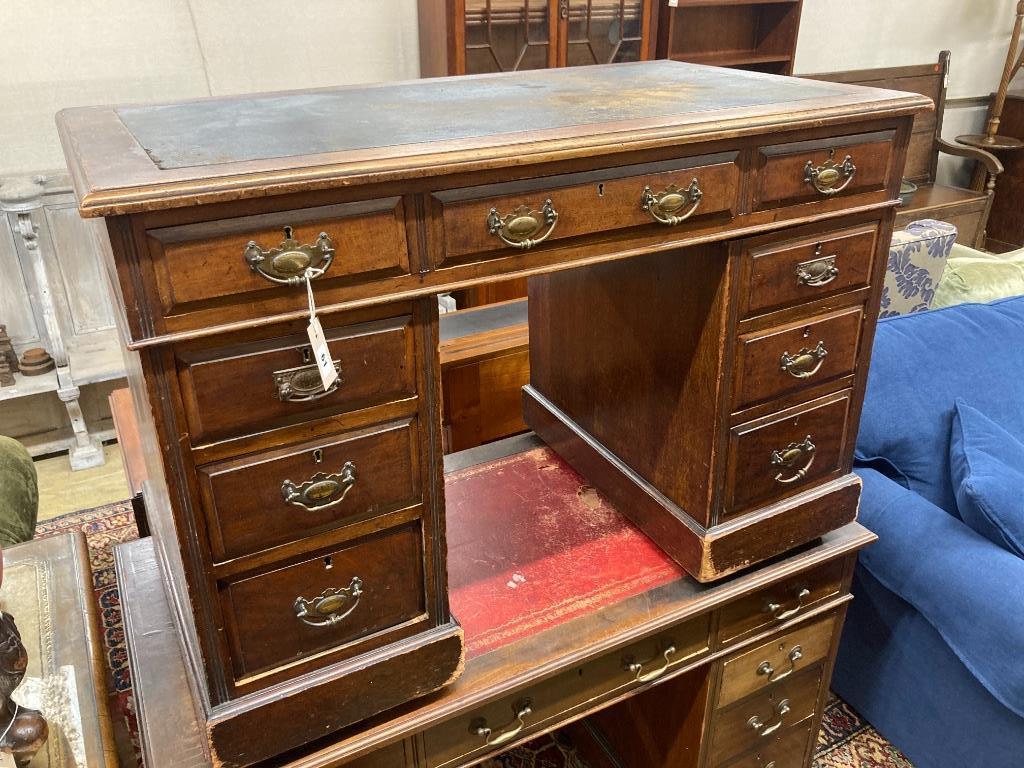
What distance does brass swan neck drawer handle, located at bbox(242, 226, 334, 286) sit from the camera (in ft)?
2.71

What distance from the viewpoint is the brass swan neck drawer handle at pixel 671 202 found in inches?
40.4

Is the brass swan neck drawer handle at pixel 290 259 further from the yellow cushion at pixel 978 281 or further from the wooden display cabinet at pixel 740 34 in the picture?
the wooden display cabinet at pixel 740 34

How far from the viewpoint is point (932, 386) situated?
1856mm

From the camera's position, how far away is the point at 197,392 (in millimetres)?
860

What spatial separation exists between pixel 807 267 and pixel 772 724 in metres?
0.95

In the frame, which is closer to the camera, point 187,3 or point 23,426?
point 187,3

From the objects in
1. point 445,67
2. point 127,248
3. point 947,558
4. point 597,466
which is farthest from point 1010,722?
point 445,67

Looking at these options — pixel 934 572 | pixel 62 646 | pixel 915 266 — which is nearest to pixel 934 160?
pixel 915 266

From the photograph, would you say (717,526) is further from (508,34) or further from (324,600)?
→ (508,34)

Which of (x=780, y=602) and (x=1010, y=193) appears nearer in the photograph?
(x=780, y=602)

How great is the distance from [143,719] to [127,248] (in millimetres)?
745

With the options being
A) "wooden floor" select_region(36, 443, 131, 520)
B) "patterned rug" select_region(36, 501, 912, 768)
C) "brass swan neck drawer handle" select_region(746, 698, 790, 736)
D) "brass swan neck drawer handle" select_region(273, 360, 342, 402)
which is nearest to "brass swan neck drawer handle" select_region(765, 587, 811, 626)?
"brass swan neck drawer handle" select_region(746, 698, 790, 736)

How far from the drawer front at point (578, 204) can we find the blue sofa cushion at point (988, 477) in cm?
91

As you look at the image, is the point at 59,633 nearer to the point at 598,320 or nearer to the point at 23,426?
the point at 598,320
